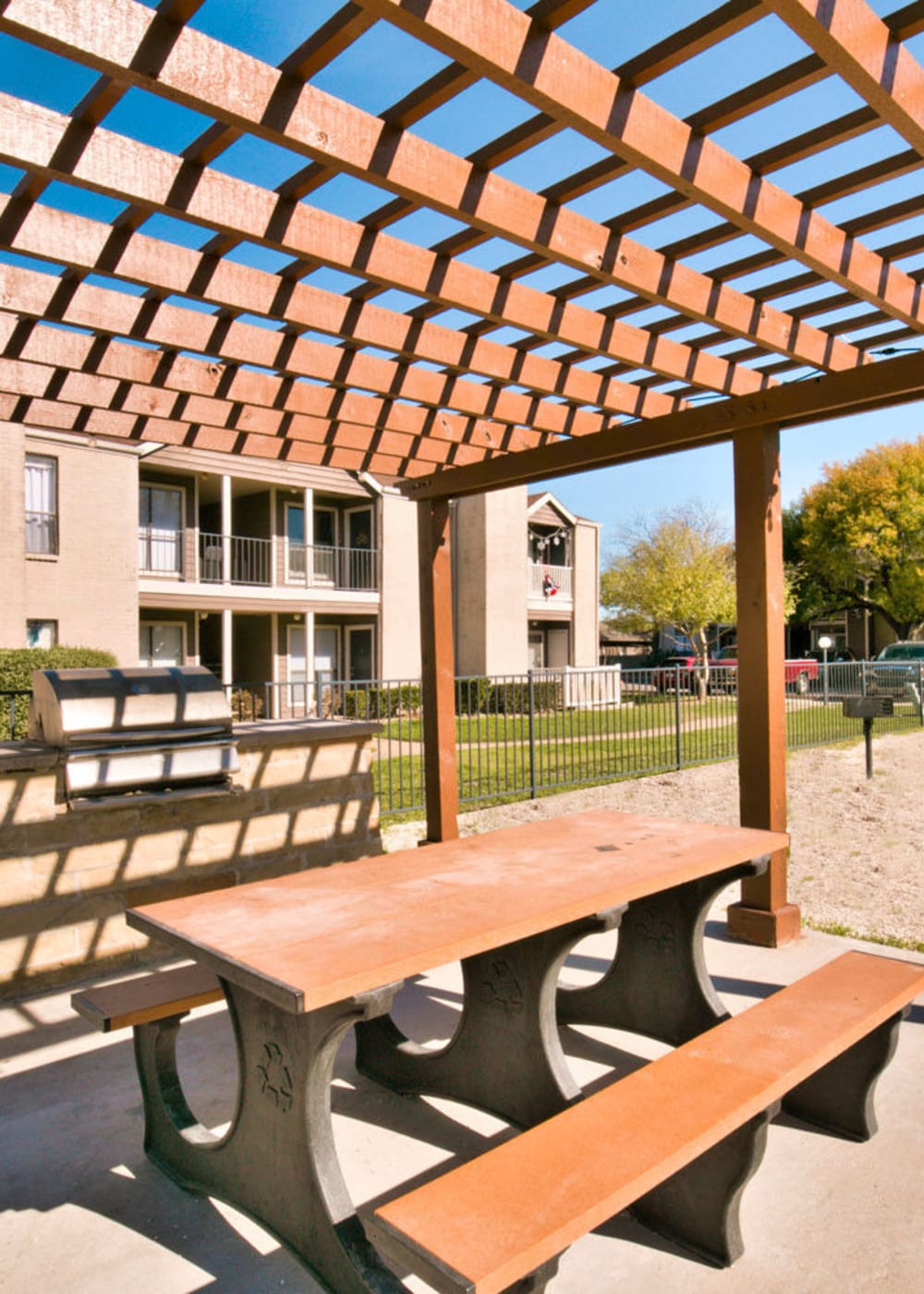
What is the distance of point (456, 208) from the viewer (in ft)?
9.34

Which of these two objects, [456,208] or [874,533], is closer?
[456,208]

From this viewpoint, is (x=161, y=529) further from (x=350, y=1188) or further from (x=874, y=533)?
(x=874, y=533)

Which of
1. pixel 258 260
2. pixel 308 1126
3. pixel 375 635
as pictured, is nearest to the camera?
pixel 308 1126

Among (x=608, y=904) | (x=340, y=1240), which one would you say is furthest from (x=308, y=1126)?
(x=608, y=904)

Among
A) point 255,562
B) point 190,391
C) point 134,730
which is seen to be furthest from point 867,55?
point 255,562

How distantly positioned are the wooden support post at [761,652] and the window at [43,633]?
1460 centimetres

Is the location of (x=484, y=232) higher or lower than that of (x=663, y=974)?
higher

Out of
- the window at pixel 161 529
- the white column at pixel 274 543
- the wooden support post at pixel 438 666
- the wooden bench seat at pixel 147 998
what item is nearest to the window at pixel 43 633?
the window at pixel 161 529

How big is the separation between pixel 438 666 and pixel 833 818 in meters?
5.10

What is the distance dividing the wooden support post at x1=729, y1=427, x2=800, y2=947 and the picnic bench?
99 centimetres

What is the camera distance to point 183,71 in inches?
87.4

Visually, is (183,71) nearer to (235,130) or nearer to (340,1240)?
(235,130)

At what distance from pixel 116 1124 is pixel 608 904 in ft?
6.42

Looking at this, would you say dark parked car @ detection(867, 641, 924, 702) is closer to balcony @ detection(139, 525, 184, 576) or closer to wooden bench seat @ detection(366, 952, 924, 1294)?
balcony @ detection(139, 525, 184, 576)
